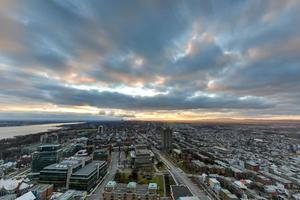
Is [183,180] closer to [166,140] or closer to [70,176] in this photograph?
[70,176]

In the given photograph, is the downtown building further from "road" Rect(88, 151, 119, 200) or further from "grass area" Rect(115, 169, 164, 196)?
"grass area" Rect(115, 169, 164, 196)

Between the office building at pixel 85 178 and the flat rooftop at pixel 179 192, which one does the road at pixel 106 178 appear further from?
the flat rooftop at pixel 179 192

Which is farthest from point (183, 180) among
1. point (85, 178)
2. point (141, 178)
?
point (85, 178)

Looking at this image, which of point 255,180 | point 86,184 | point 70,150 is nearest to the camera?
point 86,184

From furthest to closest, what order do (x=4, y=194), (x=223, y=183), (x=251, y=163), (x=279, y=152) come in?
(x=279, y=152) → (x=251, y=163) → (x=223, y=183) → (x=4, y=194)

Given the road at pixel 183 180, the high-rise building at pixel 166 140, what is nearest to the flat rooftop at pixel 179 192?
the road at pixel 183 180

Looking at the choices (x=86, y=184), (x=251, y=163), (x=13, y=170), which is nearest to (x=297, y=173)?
(x=251, y=163)

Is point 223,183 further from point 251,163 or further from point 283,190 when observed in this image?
point 251,163

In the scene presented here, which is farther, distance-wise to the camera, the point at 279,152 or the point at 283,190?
the point at 279,152
